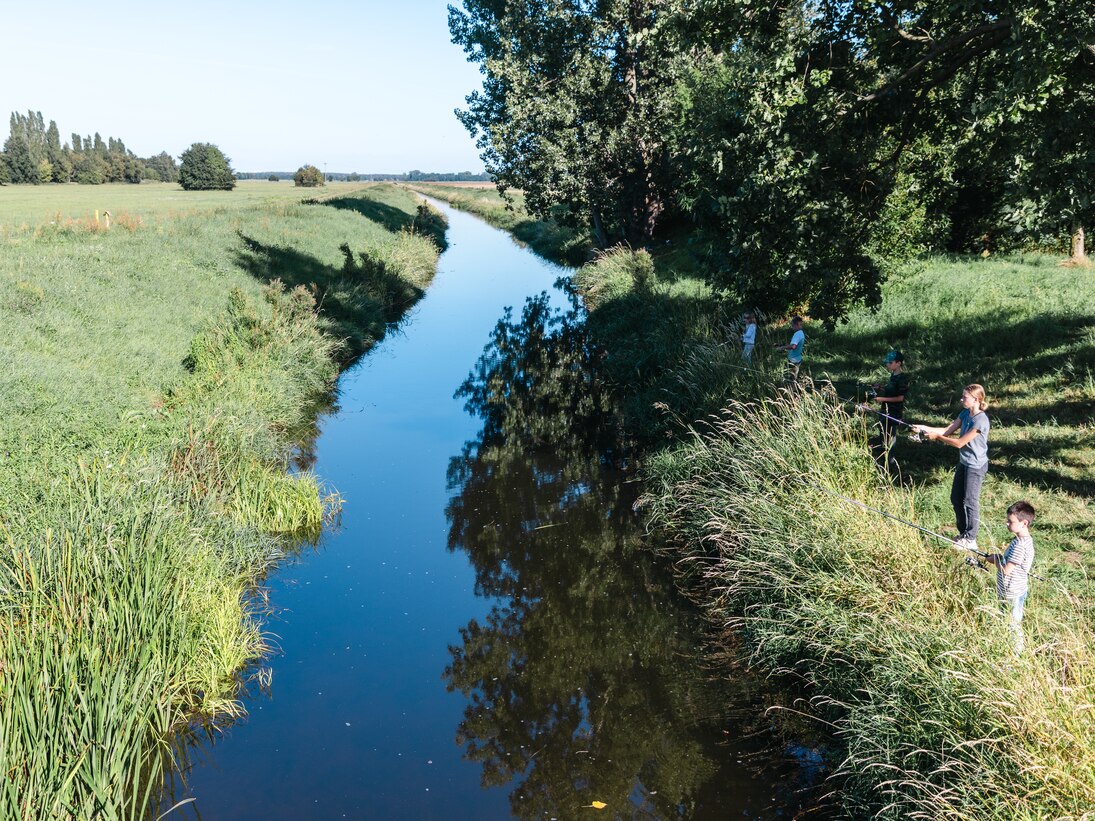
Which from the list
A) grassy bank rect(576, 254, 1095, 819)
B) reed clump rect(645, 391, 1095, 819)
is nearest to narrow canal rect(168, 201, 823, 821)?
reed clump rect(645, 391, 1095, 819)

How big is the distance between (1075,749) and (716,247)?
9.60 metres

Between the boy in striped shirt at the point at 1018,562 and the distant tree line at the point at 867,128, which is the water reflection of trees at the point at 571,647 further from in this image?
the distant tree line at the point at 867,128

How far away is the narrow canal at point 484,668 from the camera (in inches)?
257

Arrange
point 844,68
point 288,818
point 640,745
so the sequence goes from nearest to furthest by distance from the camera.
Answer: point 288,818 < point 640,745 < point 844,68

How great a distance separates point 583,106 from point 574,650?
22.2 meters

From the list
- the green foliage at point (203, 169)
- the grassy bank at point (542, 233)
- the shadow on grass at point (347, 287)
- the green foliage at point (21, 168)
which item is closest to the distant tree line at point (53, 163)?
the green foliage at point (21, 168)

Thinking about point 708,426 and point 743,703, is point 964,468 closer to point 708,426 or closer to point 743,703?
point 743,703

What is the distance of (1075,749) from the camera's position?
4562mm

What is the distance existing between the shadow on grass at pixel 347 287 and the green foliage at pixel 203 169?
67362mm

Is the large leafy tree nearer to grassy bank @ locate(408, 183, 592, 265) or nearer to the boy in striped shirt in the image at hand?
grassy bank @ locate(408, 183, 592, 265)

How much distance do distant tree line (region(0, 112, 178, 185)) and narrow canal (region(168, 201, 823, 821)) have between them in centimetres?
9698

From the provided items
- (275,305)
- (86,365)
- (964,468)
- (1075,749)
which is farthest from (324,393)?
(1075,749)

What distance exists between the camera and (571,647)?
338 inches

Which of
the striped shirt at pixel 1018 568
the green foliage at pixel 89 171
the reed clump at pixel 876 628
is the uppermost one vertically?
the green foliage at pixel 89 171
